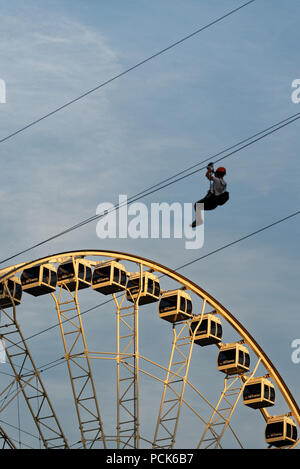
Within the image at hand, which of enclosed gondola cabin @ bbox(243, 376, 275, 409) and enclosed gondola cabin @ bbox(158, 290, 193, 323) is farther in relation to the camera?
enclosed gondola cabin @ bbox(243, 376, 275, 409)

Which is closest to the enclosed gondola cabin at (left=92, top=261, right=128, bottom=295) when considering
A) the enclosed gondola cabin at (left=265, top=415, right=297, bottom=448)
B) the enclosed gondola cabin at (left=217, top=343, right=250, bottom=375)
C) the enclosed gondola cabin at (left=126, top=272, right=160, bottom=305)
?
the enclosed gondola cabin at (left=126, top=272, right=160, bottom=305)

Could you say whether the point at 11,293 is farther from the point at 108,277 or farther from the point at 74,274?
the point at 108,277

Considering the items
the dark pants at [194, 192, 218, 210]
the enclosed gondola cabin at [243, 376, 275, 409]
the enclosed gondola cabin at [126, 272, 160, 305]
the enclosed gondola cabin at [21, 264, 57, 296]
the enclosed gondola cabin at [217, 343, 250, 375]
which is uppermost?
the enclosed gondola cabin at [126, 272, 160, 305]

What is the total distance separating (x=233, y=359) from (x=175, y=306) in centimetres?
482

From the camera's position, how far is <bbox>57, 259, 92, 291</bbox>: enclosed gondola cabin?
49531 millimetres

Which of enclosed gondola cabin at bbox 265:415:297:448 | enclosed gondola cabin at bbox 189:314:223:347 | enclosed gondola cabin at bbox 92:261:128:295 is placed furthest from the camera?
enclosed gondola cabin at bbox 265:415:297:448

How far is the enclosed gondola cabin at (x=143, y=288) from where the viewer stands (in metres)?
51.4

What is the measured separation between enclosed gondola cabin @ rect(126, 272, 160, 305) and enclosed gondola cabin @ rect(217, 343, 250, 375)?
17.7 feet

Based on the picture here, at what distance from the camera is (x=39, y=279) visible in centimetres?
4834

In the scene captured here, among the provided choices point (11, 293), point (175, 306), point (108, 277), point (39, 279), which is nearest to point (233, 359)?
point (175, 306)

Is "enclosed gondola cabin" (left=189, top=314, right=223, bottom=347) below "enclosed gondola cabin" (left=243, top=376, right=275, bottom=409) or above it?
above

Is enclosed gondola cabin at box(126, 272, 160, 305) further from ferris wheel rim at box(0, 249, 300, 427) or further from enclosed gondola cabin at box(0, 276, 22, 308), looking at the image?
enclosed gondola cabin at box(0, 276, 22, 308)
